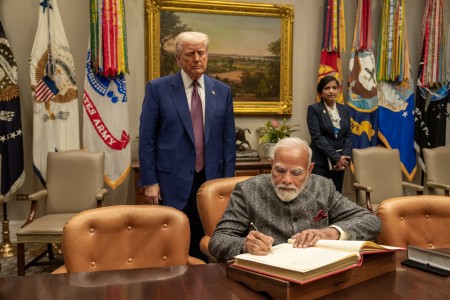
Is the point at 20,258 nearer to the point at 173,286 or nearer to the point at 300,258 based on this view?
the point at 173,286

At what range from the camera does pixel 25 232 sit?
317cm

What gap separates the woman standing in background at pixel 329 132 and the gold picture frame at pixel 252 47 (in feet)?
2.80

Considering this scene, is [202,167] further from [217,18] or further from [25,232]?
[217,18]

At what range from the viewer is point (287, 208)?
1817 mm

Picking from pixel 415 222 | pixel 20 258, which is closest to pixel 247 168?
pixel 20 258

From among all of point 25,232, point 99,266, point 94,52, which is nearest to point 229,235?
point 99,266

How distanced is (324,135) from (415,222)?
2143 mm

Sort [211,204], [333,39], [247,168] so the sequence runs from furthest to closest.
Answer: [333,39] < [247,168] < [211,204]

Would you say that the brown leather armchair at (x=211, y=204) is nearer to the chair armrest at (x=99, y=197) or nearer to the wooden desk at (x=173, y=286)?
the wooden desk at (x=173, y=286)

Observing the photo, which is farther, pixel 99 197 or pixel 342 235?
pixel 99 197

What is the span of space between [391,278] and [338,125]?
9.19ft

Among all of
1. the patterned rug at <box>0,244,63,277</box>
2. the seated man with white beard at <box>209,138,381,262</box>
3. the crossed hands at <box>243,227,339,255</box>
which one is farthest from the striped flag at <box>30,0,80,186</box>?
the crossed hands at <box>243,227,339,255</box>

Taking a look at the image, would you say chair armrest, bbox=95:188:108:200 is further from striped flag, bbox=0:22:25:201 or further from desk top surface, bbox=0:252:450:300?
desk top surface, bbox=0:252:450:300

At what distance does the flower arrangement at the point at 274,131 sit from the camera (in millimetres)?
4492
